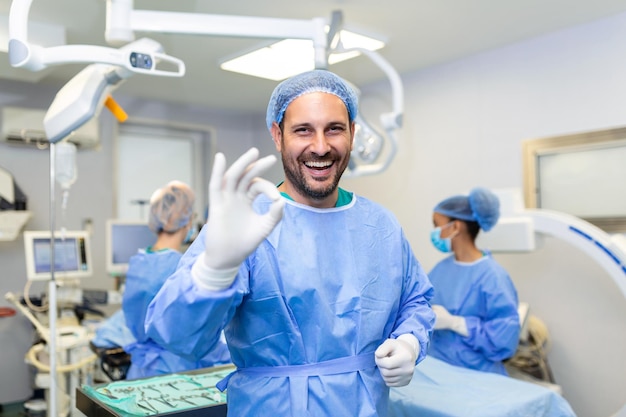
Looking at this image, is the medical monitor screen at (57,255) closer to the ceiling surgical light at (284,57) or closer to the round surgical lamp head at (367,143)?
the ceiling surgical light at (284,57)

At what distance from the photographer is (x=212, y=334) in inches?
43.1

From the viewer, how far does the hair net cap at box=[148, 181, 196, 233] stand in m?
2.46

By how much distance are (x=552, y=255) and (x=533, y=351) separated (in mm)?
542

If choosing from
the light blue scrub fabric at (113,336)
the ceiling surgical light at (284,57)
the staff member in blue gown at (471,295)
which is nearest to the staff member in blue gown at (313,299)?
the staff member in blue gown at (471,295)

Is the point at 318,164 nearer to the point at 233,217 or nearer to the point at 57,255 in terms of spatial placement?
the point at 233,217

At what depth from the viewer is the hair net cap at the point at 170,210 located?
2459 millimetres

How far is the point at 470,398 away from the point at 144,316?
1.30 metres

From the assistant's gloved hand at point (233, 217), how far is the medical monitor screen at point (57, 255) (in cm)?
259

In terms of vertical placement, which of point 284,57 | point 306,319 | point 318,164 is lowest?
point 306,319

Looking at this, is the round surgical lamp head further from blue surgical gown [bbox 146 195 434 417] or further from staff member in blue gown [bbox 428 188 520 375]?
blue surgical gown [bbox 146 195 434 417]

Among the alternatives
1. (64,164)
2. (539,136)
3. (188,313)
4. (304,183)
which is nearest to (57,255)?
(64,164)

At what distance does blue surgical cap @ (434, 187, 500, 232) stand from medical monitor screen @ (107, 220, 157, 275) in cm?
209

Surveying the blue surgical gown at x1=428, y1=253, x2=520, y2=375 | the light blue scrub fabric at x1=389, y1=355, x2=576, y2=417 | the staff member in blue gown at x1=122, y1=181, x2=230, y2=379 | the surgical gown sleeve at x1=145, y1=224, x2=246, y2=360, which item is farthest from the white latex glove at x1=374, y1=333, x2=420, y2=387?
the blue surgical gown at x1=428, y1=253, x2=520, y2=375

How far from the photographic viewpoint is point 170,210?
245cm
